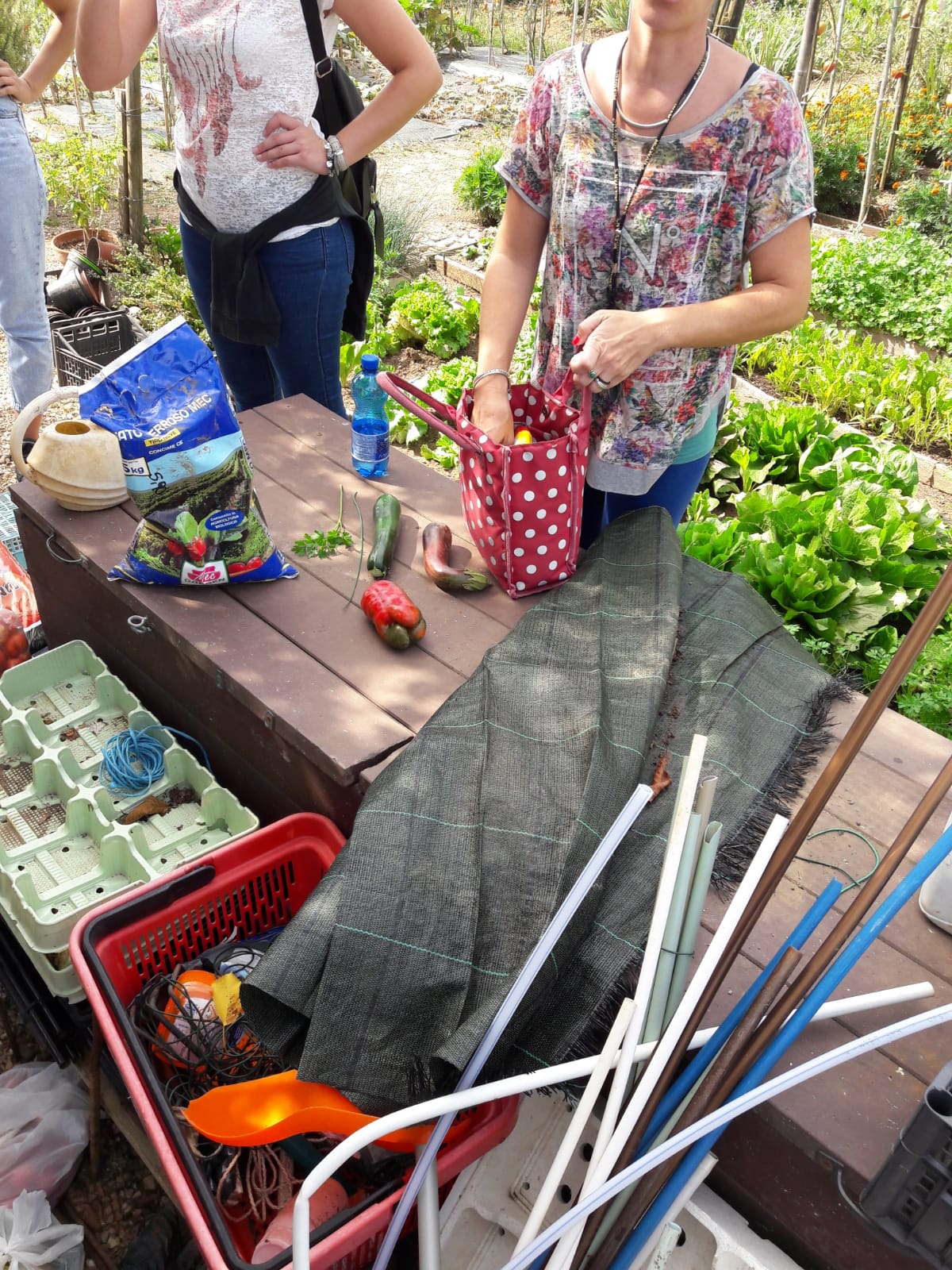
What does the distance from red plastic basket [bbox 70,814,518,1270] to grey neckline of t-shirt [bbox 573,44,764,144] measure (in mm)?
1522

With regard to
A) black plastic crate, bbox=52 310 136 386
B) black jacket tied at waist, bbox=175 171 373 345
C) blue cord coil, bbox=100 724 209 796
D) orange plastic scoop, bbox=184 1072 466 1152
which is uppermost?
black jacket tied at waist, bbox=175 171 373 345

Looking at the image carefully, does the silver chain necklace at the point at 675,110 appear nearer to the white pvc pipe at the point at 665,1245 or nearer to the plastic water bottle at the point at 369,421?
the plastic water bottle at the point at 369,421

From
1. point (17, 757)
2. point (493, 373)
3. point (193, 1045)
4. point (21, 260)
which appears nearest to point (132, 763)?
point (17, 757)

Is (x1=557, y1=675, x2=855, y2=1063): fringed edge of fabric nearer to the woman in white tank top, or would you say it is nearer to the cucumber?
the cucumber

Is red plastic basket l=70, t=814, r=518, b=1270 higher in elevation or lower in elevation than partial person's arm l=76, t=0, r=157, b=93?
lower

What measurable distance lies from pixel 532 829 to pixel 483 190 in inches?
254

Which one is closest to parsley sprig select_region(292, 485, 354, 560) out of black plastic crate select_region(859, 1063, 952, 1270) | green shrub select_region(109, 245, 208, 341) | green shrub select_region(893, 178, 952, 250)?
black plastic crate select_region(859, 1063, 952, 1270)

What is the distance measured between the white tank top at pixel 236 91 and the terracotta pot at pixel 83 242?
3.45 m

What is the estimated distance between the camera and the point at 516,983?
1390 mm

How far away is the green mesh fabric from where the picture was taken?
1.58 m

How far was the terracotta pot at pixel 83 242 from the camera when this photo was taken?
5.80 meters

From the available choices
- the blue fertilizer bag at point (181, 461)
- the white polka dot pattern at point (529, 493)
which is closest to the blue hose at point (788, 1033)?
the white polka dot pattern at point (529, 493)

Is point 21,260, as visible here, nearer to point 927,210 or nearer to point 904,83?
point 927,210

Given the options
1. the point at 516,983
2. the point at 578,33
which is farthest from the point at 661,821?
the point at 578,33
